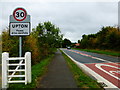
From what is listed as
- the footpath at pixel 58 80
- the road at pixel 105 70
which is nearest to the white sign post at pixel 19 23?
the footpath at pixel 58 80

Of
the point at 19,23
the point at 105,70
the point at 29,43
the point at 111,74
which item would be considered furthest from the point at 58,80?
the point at 29,43

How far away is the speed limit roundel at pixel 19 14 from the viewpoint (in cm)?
547

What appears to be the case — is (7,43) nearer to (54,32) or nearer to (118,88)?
(118,88)

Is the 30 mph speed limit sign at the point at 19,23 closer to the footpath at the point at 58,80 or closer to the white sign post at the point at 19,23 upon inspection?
the white sign post at the point at 19,23

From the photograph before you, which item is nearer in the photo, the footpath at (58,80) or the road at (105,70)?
the footpath at (58,80)

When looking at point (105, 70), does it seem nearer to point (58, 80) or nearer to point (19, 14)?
point (58, 80)

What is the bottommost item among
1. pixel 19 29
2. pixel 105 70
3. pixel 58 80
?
pixel 105 70

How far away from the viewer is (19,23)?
558 cm

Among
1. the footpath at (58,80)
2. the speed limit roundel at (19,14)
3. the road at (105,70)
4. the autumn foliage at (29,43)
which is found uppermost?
the speed limit roundel at (19,14)

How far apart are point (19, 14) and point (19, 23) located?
13.8 inches

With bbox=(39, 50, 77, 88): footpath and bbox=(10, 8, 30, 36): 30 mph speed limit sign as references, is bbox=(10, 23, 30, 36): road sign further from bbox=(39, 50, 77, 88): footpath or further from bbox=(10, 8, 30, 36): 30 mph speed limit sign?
bbox=(39, 50, 77, 88): footpath

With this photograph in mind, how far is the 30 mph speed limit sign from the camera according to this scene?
217 inches

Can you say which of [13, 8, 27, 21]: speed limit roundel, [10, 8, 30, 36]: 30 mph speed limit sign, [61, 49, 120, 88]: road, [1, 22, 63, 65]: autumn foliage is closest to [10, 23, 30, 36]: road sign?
[10, 8, 30, 36]: 30 mph speed limit sign

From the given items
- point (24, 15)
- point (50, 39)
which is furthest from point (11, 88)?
point (50, 39)
